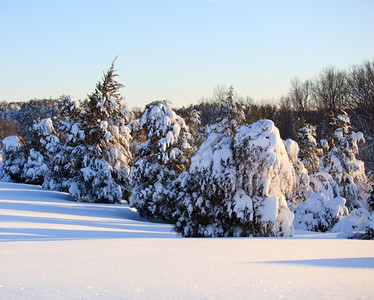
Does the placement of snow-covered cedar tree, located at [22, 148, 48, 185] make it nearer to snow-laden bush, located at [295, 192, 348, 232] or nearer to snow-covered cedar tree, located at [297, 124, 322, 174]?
snow-covered cedar tree, located at [297, 124, 322, 174]

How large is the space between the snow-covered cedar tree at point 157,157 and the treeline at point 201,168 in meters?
0.05

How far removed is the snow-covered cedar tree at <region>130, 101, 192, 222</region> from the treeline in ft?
0.15

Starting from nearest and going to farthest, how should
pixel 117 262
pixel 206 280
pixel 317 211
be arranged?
pixel 206 280, pixel 117 262, pixel 317 211

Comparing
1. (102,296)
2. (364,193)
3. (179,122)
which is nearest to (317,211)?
(179,122)

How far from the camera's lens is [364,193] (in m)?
24.0

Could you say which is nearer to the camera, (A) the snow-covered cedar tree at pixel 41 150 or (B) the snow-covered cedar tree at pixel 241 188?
(B) the snow-covered cedar tree at pixel 241 188

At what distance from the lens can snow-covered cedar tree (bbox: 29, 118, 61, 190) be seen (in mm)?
27422

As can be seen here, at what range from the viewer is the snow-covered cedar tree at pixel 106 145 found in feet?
67.7

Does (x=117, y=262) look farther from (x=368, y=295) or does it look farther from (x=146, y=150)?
(x=146, y=150)

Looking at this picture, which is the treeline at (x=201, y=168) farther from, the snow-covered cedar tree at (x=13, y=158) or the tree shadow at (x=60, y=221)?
the tree shadow at (x=60, y=221)

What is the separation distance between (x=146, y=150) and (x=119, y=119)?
3.28m

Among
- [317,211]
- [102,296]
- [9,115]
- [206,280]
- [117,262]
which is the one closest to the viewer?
[102,296]

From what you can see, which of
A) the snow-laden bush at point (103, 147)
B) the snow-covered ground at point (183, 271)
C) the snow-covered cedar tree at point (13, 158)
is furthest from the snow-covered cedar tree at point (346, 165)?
the snow-covered cedar tree at point (13, 158)

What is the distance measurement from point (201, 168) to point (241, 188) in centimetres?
113
